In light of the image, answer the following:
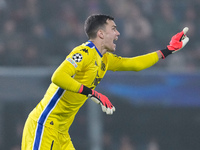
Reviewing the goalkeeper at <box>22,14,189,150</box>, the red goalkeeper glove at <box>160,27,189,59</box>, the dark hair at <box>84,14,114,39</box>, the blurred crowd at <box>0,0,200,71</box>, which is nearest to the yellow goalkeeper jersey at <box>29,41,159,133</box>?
the goalkeeper at <box>22,14,189,150</box>

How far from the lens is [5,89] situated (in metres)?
7.54

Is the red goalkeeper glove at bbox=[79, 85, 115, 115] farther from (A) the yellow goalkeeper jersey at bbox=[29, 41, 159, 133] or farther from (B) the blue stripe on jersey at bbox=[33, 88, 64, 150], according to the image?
(B) the blue stripe on jersey at bbox=[33, 88, 64, 150]

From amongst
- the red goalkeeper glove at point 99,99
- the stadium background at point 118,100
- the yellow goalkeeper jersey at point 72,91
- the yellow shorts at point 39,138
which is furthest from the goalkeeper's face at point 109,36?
the stadium background at point 118,100

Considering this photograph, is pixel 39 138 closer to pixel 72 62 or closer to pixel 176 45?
pixel 72 62

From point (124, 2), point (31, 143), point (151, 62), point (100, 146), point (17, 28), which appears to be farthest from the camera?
point (124, 2)

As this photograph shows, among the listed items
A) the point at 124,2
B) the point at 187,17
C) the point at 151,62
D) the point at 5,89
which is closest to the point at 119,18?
the point at 124,2

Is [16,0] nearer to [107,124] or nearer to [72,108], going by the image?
[107,124]

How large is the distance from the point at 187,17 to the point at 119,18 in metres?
1.46

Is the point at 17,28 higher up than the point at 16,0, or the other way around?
the point at 16,0

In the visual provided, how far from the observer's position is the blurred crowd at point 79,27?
8380 millimetres

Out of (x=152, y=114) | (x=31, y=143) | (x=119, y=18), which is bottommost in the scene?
(x=31, y=143)

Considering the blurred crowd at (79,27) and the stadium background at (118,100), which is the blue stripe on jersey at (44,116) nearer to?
the stadium background at (118,100)

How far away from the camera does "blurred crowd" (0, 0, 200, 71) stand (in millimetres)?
8380

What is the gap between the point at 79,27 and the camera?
8.93 meters
